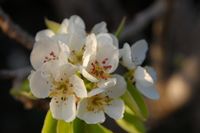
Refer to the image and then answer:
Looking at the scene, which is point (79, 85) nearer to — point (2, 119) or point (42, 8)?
point (2, 119)

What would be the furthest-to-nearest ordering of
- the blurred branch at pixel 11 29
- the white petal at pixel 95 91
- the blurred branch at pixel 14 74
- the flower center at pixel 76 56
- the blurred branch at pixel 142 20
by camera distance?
1. the blurred branch at pixel 142 20
2. the blurred branch at pixel 14 74
3. the blurred branch at pixel 11 29
4. the flower center at pixel 76 56
5. the white petal at pixel 95 91

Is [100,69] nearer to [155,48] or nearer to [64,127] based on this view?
[64,127]

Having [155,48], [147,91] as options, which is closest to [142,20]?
[155,48]

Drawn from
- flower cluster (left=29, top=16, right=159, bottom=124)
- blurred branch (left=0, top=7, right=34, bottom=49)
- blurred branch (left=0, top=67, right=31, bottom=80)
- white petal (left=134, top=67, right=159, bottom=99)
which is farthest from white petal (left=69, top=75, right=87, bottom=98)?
blurred branch (left=0, top=67, right=31, bottom=80)

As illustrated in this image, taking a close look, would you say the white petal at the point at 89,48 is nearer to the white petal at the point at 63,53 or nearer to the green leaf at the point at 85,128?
the white petal at the point at 63,53

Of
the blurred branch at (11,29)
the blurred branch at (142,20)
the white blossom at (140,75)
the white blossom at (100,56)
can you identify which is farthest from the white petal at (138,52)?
the blurred branch at (142,20)

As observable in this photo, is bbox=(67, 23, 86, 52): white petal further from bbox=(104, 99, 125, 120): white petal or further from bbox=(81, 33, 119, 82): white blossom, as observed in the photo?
bbox=(104, 99, 125, 120): white petal
